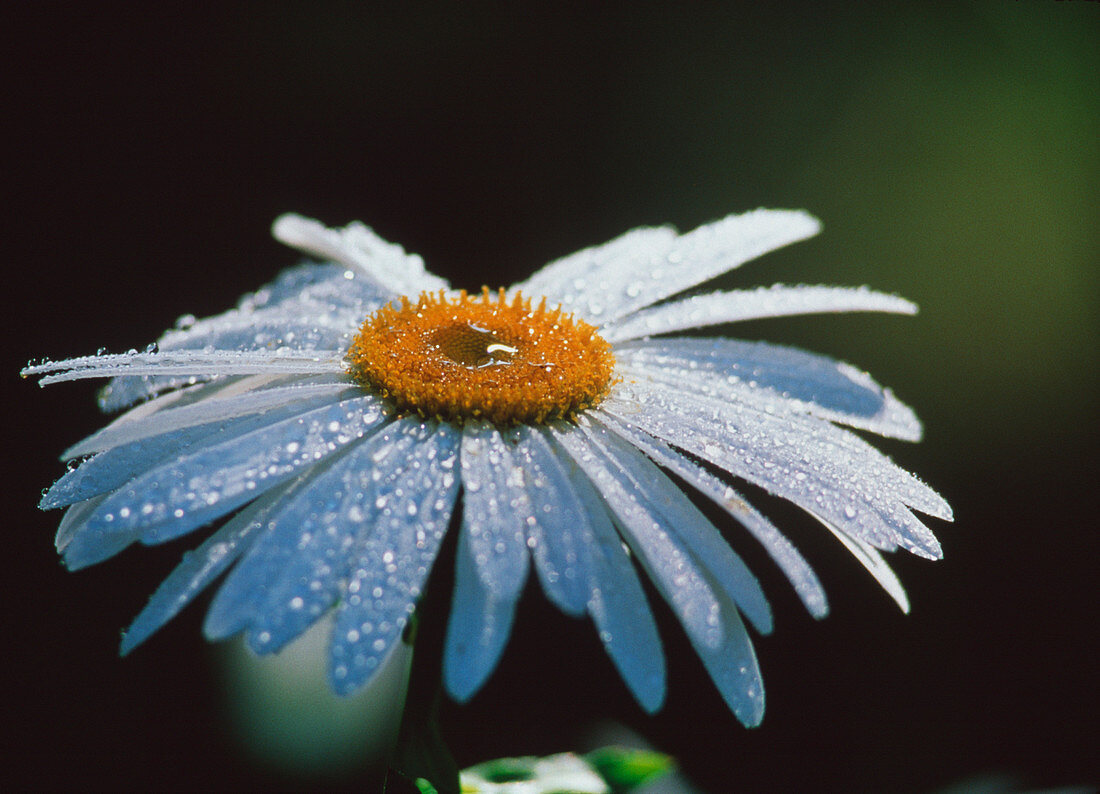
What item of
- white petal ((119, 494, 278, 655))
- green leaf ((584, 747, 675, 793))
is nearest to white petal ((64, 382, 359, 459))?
white petal ((119, 494, 278, 655))

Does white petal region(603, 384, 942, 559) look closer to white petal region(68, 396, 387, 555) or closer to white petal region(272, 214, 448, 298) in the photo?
Result: white petal region(68, 396, 387, 555)

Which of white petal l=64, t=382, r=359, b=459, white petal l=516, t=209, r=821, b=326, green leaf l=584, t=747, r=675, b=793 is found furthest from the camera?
white petal l=516, t=209, r=821, b=326

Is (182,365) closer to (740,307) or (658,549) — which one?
(658,549)

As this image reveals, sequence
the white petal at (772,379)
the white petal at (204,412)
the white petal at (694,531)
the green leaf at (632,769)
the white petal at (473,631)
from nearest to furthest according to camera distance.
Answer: the white petal at (473,631) < the white petal at (694,531) < the white petal at (204,412) < the green leaf at (632,769) < the white petal at (772,379)

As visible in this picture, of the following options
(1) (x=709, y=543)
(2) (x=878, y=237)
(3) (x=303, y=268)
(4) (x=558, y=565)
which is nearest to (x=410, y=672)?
(4) (x=558, y=565)

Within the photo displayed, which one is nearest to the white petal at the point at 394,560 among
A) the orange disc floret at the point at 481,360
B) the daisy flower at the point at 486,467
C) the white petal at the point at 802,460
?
the daisy flower at the point at 486,467

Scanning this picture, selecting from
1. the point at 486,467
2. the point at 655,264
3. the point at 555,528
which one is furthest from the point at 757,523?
the point at 655,264

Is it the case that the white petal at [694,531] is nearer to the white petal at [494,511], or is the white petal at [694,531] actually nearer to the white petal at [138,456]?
the white petal at [494,511]

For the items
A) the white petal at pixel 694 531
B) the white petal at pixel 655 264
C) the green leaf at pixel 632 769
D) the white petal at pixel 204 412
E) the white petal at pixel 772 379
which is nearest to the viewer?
the white petal at pixel 694 531
